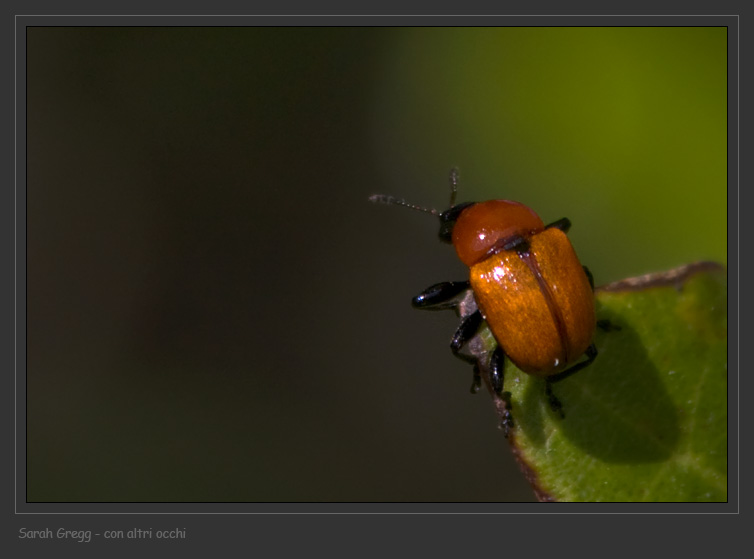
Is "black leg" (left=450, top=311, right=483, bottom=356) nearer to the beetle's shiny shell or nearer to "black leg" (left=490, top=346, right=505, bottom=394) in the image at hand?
the beetle's shiny shell

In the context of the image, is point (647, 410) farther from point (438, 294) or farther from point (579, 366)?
point (438, 294)

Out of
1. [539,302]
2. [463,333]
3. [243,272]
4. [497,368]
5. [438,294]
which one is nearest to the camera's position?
[497,368]

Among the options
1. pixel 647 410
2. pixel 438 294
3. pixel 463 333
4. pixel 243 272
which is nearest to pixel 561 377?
pixel 647 410

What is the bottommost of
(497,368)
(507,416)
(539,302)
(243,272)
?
(507,416)

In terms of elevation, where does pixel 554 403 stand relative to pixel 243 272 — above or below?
below

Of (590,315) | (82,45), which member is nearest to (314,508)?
(590,315)

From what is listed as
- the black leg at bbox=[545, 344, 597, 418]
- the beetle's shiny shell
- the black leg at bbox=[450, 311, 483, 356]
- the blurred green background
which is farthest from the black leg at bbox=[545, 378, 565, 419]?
the blurred green background
